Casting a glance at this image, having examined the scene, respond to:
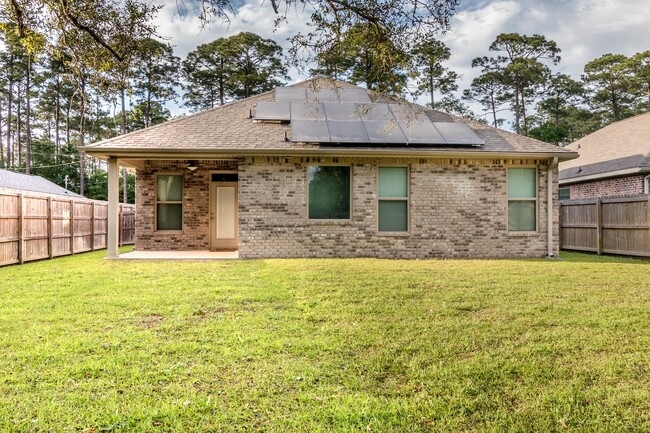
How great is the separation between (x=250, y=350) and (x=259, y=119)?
348 inches

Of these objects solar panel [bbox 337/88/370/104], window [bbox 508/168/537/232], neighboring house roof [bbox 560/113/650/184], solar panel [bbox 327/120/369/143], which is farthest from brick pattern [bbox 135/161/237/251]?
neighboring house roof [bbox 560/113/650/184]

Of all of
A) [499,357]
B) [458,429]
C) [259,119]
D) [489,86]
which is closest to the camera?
[458,429]

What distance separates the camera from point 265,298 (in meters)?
5.59

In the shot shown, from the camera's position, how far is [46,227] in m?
10.8

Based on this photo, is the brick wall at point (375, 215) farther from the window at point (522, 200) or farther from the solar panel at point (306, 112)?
the solar panel at point (306, 112)

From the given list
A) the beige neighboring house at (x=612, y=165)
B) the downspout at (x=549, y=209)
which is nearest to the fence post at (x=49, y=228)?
the downspout at (x=549, y=209)

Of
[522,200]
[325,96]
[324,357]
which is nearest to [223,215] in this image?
[325,96]

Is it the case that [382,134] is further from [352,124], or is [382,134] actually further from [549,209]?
[549,209]

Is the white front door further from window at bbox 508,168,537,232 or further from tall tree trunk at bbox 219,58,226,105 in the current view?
tall tree trunk at bbox 219,58,226,105

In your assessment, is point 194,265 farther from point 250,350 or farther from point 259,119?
point 250,350

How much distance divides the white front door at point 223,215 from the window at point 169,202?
916 mm

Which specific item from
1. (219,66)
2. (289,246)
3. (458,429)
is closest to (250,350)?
(458,429)

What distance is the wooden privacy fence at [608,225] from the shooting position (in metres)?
10.8

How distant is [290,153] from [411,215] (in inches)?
129
